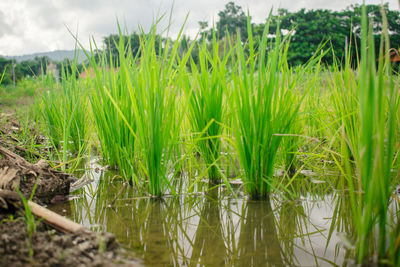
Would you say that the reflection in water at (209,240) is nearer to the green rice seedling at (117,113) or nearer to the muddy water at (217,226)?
the muddy water at (217,226)

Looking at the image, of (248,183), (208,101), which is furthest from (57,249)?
(208,101)

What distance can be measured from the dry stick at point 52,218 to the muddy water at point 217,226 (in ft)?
0.47

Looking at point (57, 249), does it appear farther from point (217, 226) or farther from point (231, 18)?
point (231, 18)

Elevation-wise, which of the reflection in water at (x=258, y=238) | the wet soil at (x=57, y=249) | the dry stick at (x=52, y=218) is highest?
the dry stick at (x=52, y=218)

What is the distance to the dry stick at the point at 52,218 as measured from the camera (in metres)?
0.79

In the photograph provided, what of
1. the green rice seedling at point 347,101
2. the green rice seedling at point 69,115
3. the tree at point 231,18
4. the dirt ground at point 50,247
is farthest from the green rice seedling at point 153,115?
the tree at point 231,18

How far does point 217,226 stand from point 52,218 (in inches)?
21.5

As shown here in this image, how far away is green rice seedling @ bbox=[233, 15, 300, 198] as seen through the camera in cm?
110

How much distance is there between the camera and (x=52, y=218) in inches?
32.8

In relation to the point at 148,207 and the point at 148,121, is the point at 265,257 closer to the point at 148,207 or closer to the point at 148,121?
the point at 148,207

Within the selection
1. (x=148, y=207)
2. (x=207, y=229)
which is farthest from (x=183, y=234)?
(x=148, y=207)

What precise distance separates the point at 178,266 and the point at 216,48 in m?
1.00

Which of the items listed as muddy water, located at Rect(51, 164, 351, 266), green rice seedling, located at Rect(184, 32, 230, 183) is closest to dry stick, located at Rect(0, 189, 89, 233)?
muddy water, located at Rect(51, 164, 351, 266)

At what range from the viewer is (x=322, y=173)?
1612 mm
